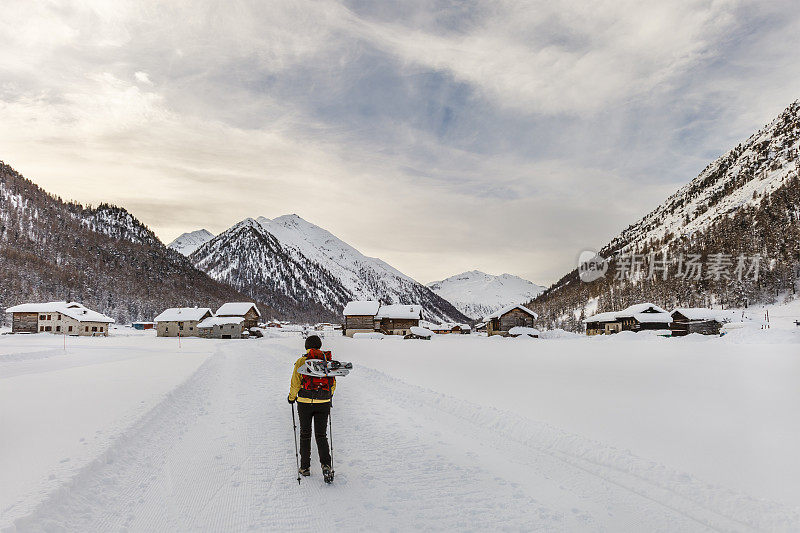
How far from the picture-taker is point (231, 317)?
103m

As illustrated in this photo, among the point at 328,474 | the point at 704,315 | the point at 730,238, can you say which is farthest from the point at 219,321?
the point at 730,238

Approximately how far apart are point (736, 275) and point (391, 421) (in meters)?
114

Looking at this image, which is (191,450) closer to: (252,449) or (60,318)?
(252,449)

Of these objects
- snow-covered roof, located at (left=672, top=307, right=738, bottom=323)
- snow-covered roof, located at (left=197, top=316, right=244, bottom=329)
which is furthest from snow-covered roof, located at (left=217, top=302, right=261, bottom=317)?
snow-covered roof, located at (left=672, top=307, right=738, bottom=323)

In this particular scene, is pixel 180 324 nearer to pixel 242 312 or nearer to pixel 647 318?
pixel 242 312

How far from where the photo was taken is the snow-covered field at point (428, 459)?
565 cm

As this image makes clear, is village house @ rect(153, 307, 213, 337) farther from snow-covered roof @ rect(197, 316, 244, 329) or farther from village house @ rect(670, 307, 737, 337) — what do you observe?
village house @ rect(670, 307, 737, 337)

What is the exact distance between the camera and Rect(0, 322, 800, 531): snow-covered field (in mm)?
5648

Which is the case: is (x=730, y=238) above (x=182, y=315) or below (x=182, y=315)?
above

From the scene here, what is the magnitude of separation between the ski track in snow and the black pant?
0.41m

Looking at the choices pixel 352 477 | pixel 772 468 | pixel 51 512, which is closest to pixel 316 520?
pixel 352 477

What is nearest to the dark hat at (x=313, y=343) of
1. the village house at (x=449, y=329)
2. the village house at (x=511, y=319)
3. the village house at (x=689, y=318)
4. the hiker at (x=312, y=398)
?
the hiker at (x=312, y=398)

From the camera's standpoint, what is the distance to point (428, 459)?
796 cm

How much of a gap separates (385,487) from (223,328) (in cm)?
10157
